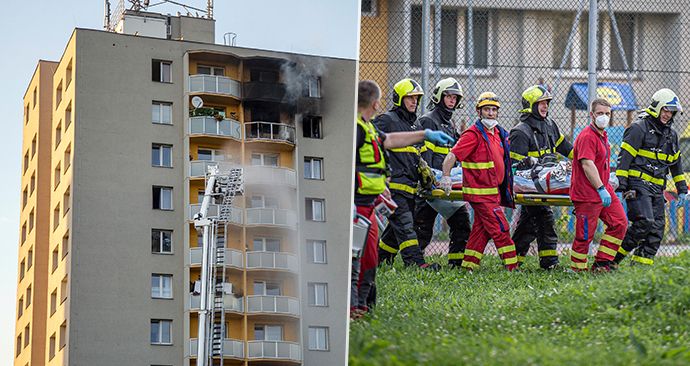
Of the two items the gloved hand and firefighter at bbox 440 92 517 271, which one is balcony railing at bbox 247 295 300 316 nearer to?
the gloved hand

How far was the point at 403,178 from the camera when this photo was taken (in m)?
11.8

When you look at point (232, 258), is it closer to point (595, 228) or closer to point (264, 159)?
point (264, 159)

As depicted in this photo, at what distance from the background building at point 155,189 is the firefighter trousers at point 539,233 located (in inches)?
109

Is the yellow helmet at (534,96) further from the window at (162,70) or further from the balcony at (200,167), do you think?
the window at (162,70)

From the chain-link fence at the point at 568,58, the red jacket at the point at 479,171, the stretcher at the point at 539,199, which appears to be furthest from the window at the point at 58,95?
the red jacket at the point at 479,171

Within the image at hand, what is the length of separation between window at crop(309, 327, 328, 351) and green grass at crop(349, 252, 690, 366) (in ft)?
1.57

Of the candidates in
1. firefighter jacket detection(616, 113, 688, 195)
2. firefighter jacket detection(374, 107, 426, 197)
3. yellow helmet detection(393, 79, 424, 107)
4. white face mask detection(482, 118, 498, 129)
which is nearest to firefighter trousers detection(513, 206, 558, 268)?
firefighter jacket detection(616, 113, 688, 195)

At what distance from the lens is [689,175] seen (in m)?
16.8

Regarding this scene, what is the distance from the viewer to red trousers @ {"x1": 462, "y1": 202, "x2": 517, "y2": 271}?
39.8 ft

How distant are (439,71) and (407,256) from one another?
8.26 feet

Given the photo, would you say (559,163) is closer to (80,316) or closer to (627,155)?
(627,155)

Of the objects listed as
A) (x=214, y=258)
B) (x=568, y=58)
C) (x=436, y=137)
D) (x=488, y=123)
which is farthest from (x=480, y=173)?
(x=436, y=137)

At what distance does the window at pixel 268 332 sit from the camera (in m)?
10.5

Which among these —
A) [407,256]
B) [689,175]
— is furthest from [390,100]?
[689,175]
